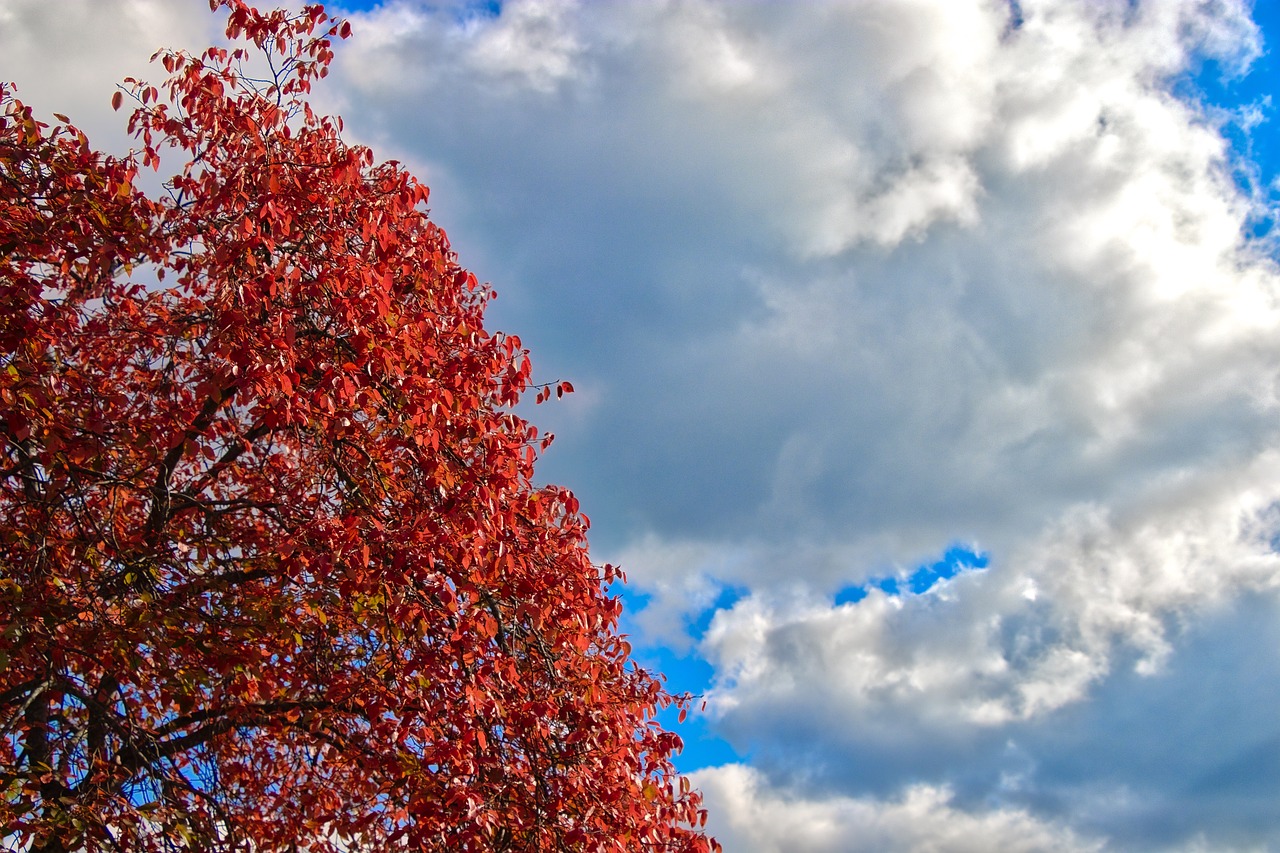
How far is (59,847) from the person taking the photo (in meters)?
9.36

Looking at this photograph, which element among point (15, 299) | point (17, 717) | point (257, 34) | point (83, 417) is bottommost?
point (17, 717)

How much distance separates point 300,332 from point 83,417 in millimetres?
1986

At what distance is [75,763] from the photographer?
10.1 metres

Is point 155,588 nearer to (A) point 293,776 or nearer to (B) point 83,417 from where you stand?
(B) point 83,417

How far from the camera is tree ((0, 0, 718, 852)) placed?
9125mm

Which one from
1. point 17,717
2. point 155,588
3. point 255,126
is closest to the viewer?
point 17,717

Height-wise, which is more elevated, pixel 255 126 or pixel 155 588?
pixel 255 126

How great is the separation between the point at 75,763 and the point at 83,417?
11.1 feet

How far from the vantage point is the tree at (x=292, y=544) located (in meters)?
9.12

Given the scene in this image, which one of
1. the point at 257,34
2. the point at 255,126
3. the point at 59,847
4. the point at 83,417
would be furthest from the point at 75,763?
the point at 257,34

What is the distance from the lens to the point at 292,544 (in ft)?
28.1

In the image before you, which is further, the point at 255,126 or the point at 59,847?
the point at 255,126

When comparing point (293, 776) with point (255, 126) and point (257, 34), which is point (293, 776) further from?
point (257, 34)

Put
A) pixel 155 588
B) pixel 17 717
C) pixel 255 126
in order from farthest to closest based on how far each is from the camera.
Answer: pixel 255 126 → pixel 155 588 → pixel 17 717
